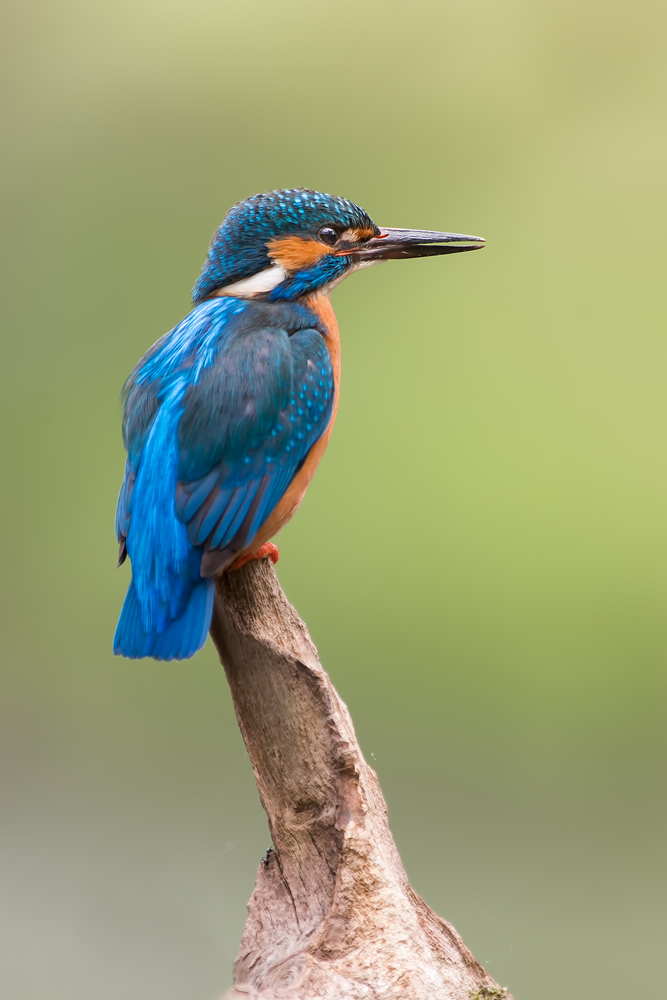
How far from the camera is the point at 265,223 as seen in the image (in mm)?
1707

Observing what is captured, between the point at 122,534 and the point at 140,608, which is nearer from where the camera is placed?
the point at 140,608

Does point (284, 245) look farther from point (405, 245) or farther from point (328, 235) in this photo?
point (405, 245)

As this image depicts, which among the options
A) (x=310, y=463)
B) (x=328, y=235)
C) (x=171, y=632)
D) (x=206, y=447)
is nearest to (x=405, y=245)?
(x=328, y=235)

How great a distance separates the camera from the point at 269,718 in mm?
1612

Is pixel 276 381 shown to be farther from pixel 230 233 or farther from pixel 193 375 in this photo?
pixel 230 233

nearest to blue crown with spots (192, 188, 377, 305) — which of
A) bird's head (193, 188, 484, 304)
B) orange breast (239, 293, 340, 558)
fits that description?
bird's head (193, 188, 484, 304)

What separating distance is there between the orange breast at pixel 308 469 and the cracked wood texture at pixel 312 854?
72 mm

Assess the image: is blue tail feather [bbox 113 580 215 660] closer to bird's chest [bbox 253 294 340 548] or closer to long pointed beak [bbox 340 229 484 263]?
bird's chest [bbox 253 294 340 548]

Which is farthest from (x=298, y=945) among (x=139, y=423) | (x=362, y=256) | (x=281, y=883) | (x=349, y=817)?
(x=362, y=256)

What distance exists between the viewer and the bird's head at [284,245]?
1707mm

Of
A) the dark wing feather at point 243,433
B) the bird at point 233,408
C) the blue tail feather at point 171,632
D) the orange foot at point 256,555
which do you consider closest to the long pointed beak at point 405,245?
the bird at point 233,408

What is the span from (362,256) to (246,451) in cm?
46

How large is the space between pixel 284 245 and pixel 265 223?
2.0 inches

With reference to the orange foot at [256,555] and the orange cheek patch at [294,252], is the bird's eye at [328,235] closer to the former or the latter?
the orange cheek patch at [294,252]
